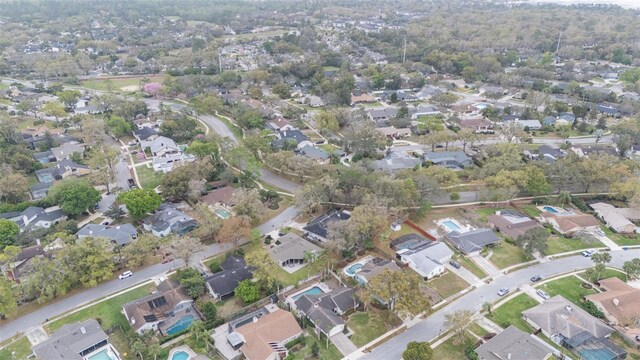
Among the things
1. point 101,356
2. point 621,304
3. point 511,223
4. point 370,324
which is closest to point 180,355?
point 101,356

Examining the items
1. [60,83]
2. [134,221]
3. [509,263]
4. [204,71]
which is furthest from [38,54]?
[509,263]

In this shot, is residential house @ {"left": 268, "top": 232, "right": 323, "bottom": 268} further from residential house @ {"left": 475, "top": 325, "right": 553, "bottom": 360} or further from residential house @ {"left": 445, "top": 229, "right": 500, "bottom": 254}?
residential house @ {"left": 475, "top": 325, "right": 553, "bottom": 360}

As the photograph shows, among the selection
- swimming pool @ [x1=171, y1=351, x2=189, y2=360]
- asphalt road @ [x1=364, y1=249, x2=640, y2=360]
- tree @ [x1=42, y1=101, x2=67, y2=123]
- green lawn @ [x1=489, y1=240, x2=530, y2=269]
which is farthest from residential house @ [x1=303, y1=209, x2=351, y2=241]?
tree @ [x1=42, y1=101, x2=67, y2=123]

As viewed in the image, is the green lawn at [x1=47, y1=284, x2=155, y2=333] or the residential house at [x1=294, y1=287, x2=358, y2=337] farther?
the green lawn at [x1=47, y1=284, x2=155, y2=333]

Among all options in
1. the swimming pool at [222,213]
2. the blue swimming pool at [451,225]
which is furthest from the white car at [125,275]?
the blue swimming pool at [451,225]

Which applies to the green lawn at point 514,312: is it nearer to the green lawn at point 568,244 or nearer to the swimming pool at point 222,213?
the green lawn at point 568,244

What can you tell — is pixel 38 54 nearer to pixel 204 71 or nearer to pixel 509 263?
pixel 204 71

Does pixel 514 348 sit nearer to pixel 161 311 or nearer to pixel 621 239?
pixel 621 239
